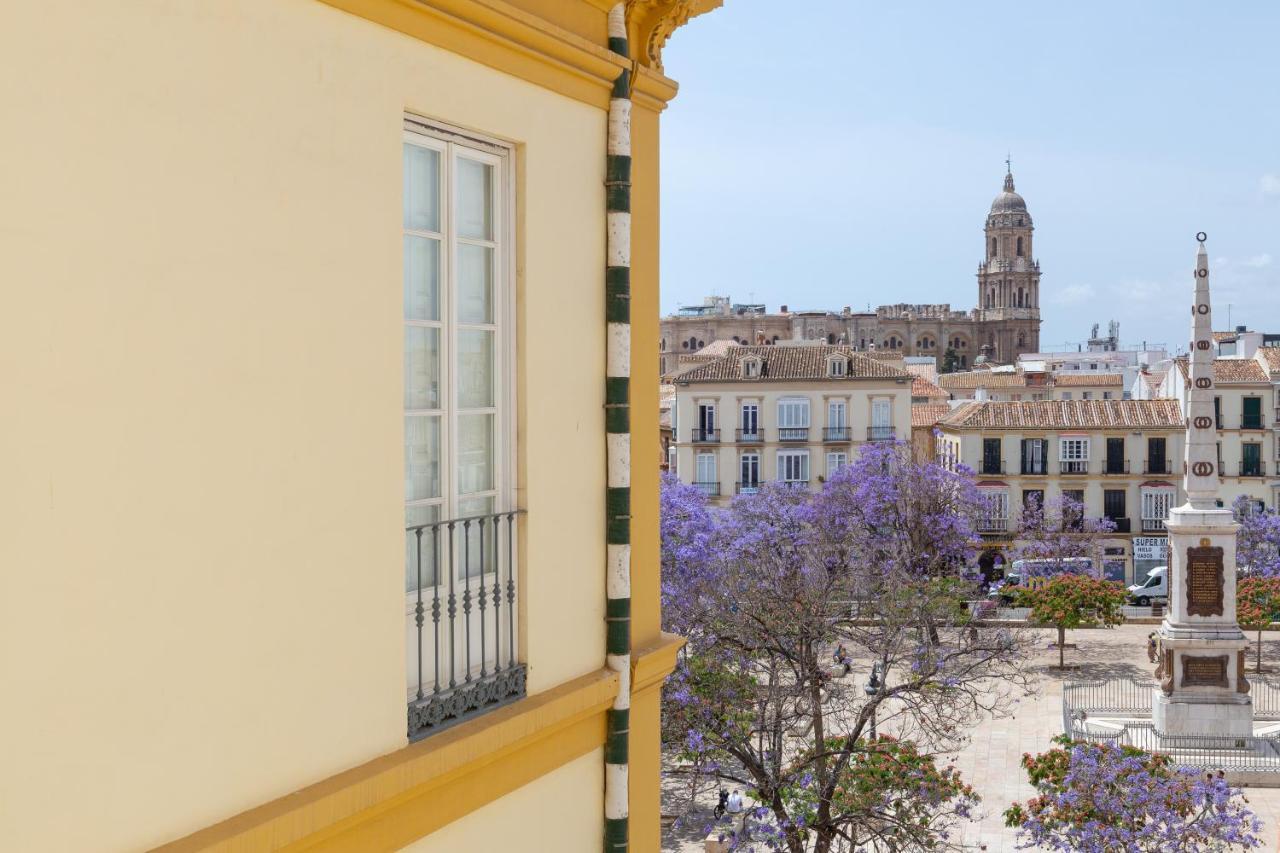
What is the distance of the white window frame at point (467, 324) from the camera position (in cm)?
370

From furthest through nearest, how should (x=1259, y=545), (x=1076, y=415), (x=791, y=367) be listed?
(x=791, y=367) → (x=1076, y=415) → (x=1259, y=545)

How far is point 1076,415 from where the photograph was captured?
43250mm

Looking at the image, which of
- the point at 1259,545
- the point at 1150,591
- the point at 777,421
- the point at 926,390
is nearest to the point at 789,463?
the point at 777,421

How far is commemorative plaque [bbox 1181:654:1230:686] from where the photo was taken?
21.5m

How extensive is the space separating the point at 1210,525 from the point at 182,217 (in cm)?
2108

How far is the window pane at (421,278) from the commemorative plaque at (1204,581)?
20.2 meters

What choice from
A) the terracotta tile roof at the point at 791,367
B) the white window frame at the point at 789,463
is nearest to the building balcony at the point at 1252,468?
the terracotta tile roof at the point at 791,367

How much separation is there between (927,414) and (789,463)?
10.7m

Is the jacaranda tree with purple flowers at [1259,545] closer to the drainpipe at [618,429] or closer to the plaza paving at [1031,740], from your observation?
the plaza paving at [1031,740]

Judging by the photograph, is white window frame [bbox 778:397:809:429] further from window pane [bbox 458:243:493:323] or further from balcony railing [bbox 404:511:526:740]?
window pane [bbox 458:243:493:323]

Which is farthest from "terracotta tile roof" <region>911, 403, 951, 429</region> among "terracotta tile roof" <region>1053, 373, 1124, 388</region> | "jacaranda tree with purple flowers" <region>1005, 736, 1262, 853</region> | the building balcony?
"jacaranda tree with purple flowers" <region>1005, 736, 1262, 853</region>

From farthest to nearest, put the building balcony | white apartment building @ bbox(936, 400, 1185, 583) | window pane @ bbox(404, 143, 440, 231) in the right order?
the building balcony
white apartment building @ bbox(936, 400, 1185, 583)
window pane @ bbox(404, 143, 440, 231)

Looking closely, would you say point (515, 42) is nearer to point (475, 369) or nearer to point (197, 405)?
point (475, 369)

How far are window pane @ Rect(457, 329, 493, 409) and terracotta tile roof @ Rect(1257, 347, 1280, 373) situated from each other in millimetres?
45118
